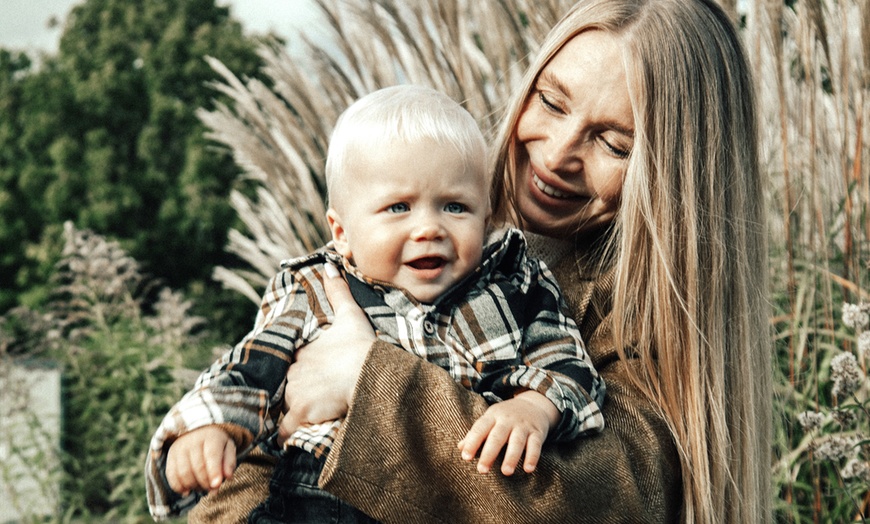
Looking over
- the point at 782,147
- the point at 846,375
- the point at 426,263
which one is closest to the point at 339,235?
the point at 426,263

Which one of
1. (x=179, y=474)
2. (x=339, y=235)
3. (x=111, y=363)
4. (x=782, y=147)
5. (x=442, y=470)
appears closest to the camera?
(x=179, y=474)

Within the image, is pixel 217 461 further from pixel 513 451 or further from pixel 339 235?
pixel 339 235

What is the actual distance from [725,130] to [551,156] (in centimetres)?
43

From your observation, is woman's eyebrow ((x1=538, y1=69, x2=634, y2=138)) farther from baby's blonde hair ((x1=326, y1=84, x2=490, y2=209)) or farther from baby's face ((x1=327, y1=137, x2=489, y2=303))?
baby's face ((x1=327, y1=137, x2=489, y2=303))

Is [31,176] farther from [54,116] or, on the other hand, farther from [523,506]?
[523,506]

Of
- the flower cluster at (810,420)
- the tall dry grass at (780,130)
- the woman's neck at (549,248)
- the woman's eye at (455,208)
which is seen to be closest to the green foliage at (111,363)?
the tall dry grass at (780,130)

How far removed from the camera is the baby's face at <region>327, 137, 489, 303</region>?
1.80m

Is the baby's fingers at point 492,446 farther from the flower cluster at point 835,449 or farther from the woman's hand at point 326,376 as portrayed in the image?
the flower cluster at point 835,449

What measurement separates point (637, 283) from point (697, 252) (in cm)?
16

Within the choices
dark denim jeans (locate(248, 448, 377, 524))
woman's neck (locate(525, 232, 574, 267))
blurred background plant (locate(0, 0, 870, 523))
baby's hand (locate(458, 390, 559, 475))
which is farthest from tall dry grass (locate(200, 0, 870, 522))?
dark denim jeans (locate(248, 448, 377, 524))

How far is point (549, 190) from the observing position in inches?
89.8

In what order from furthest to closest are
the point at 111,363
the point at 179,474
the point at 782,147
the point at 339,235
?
the point at 111,363
the point at 782,147
the point at 339,235
the point at 179,474

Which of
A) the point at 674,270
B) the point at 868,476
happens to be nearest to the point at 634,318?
the point at 674,270

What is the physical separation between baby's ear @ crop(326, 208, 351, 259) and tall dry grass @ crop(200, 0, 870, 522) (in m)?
1.14
